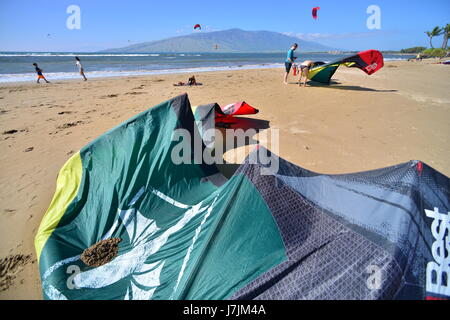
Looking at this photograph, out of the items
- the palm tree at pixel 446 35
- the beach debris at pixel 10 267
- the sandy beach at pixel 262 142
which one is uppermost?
the palm tree at pixel 446 35

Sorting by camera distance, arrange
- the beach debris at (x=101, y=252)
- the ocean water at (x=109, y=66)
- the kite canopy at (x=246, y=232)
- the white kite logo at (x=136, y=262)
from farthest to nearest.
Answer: the ocean water at (x=109, y=66) → the beach debris at (x=101, y=252) → the white kite logo at (x=136, y=262) → the kite canopy at (x=246, y=232)

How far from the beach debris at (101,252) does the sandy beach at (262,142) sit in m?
0.55

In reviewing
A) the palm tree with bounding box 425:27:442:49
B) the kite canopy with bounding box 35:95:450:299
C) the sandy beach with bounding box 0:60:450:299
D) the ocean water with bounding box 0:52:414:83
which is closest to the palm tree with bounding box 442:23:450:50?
the palm tree with bounding box 425:27:442:49

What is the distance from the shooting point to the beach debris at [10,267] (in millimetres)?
1982

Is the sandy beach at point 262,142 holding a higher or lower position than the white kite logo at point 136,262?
higher

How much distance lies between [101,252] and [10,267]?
1.06m

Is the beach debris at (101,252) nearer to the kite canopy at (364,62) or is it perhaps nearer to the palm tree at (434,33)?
the kite canopy at (364,62)

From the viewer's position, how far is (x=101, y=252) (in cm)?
201

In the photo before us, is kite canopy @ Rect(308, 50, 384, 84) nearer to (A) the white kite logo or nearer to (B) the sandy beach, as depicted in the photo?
(B) the sandy beach

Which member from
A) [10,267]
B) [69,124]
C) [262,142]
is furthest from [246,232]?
[69,124]

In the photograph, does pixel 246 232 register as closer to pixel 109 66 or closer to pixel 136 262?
pixel 136 262

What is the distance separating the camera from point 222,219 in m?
1.67

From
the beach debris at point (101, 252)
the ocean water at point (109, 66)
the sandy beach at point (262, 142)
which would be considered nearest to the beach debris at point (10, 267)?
the sandy beach at point (262, 142)
